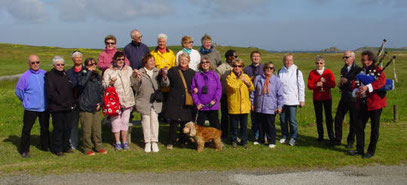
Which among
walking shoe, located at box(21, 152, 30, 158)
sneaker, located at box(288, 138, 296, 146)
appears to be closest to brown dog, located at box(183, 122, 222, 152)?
sneaker, located at box(288, 138, 296, 146)

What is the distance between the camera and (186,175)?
6645 millimetres

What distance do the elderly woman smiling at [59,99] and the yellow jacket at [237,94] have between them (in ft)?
12.2

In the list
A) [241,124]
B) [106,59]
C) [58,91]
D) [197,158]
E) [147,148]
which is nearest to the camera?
[58,91]

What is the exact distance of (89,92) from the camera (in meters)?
8.00

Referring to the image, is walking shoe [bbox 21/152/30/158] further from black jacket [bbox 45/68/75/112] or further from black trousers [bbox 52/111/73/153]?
black jacket [bbox 45/68/75/112]

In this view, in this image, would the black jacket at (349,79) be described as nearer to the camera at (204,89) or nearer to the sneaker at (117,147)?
the camera at (204,89)

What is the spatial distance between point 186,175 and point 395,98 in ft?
56.7

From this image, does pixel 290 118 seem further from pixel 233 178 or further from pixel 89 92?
pixel 89 92

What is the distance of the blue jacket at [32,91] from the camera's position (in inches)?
307

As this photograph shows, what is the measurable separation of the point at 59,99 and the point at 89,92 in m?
0.66

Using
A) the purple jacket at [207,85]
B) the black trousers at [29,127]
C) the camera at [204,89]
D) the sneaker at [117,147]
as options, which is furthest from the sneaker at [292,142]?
the black trousers at [29,127]

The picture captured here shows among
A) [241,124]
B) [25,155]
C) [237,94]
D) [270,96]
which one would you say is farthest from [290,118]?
[25,155]

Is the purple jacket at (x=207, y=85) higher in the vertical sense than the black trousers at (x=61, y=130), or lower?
higher

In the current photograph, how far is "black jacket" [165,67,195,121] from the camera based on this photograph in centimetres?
834
